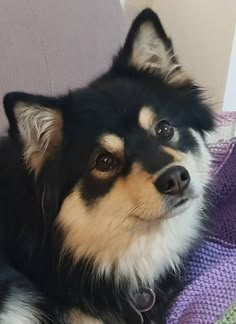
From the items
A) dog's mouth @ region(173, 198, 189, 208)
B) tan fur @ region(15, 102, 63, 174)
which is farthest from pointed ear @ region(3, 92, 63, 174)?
dog's mouth @ region(173, 198, 189, 208)

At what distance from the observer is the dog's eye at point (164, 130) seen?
1.26 meters

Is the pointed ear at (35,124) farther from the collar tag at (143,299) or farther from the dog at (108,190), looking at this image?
the collar tag at (143,299)

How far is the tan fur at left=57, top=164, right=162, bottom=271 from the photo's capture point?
1168 millimetres

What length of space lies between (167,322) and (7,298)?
0.31 meters

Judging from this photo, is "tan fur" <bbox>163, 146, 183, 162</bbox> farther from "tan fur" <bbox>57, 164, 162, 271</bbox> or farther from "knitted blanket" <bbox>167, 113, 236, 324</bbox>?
"knitted blanket" <bbox>167, 113, 236, 324</bbox>

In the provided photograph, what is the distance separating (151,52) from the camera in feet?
4.39

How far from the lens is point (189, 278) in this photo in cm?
136

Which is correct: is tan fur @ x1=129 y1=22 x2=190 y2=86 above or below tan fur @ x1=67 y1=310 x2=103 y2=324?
above

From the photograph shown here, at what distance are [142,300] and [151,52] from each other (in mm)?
503

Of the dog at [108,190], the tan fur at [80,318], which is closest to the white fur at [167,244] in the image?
the dog at [108,190]

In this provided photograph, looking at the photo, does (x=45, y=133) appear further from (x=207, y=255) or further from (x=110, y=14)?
(x=110, y=14)

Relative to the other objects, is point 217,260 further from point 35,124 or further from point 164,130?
point 35,124

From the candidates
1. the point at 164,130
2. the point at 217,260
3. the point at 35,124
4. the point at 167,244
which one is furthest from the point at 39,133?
the point at 217,260

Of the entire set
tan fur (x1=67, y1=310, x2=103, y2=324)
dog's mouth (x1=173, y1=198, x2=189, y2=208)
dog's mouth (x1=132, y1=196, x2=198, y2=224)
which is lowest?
tan fur (x1=67, y1=310, x2=103, y2=324)
